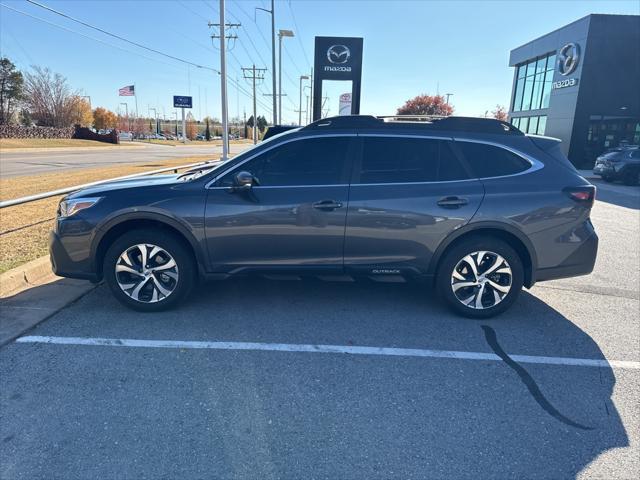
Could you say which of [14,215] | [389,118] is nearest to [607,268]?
[389,118]

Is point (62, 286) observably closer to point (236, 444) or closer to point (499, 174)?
point (236, 444)

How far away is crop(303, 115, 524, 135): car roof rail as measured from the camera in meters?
4.12

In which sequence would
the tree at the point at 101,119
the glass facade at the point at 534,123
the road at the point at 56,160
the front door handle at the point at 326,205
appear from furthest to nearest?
the tree at the point at 101,119 → the glass facade at the point at 534,123 → the road at the point at 56,160 → the front door handle at the point at 326,205

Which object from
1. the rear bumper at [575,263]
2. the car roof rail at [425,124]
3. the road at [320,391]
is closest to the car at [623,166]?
the road at [320,391]

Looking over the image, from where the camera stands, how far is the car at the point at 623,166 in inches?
693

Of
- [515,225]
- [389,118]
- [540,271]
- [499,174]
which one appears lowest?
[540,271]

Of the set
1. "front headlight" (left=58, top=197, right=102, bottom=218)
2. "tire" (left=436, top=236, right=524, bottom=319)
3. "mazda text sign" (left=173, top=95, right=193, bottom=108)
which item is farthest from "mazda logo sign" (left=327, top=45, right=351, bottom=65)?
"mazda text sign" (left=173, top=95, right=193, bottom=108)

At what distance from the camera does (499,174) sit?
403 cm

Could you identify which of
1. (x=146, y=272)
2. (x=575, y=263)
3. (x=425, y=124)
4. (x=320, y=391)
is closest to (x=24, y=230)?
(x=146, y=272)

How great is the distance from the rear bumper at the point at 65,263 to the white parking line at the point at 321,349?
66 cm

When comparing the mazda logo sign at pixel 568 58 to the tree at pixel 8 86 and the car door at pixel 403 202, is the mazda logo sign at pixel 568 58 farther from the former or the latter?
the tree at pixel 8 86

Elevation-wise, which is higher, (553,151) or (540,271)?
(553,151)

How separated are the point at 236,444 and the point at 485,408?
5.31 ft

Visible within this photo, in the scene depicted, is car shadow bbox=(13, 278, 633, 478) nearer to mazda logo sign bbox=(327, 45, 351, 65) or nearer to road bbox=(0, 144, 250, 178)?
mazda logo sign bbox=(327, 45, 351, 65)
